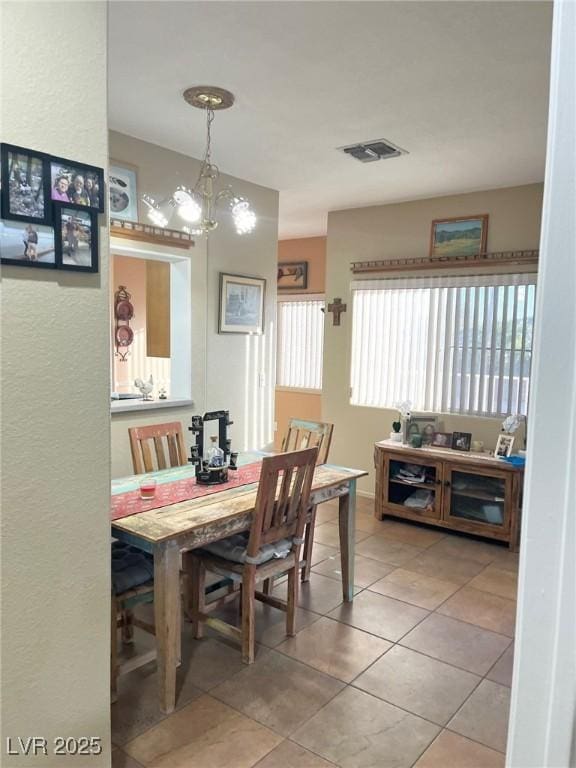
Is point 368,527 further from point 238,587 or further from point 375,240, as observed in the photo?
point 375,240

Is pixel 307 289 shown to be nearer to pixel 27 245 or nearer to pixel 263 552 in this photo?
pixel 263 552

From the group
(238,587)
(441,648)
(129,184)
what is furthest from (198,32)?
(441,648)

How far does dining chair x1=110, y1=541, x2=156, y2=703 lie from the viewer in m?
2.25

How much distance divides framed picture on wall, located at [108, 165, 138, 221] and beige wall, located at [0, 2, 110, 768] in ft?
6.18

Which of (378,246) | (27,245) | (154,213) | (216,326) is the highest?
(378,246)

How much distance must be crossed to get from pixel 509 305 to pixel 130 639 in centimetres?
356

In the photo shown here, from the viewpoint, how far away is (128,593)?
2.29m

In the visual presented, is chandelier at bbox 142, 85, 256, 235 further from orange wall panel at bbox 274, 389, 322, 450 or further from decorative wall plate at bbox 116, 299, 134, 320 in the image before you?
orange wall panel at bbox 274, 389, 322, 450

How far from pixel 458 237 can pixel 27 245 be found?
3.86 meters

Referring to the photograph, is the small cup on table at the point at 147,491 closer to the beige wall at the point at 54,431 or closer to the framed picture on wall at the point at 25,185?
the beige wall at the point at 54,431

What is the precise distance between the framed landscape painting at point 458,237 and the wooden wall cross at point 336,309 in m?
0.99

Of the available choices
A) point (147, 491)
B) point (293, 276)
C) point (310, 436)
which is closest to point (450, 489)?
point (310, 436)

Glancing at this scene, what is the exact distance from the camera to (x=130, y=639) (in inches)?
105

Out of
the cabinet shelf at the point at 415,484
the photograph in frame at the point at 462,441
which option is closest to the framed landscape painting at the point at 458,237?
the photograph in frame at the point at 462,441
